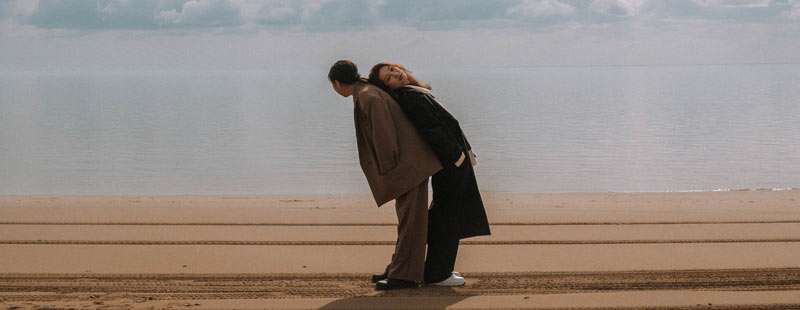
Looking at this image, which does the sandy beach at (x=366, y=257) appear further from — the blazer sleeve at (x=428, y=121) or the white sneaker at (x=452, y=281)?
the blazer sleeve at (x=428, y=121)

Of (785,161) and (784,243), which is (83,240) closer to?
(784,243)

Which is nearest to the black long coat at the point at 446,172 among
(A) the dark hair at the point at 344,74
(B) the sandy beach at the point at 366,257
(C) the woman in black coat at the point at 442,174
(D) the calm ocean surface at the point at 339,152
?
(C) the woman in black coat at the point at 442,174

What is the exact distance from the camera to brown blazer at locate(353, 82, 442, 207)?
636 centimetres

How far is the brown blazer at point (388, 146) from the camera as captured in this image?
636cm

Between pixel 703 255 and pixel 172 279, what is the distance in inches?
144

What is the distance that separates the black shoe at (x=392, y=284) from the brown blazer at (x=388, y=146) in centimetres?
49

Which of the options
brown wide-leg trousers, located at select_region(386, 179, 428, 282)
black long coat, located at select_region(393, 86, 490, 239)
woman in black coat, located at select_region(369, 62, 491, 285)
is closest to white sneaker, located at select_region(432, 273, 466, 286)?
woman in black coat, located at select_region(369, 62, 491, 285)

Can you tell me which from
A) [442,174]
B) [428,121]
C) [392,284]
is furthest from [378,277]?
[428,121]

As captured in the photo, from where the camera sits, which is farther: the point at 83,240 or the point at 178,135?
the point at 178,135

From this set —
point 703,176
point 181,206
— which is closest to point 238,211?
point 181,206

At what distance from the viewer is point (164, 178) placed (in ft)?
57.0

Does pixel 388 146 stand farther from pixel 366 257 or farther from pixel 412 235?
pixel 366 257

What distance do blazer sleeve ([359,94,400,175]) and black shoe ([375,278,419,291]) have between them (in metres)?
0.67

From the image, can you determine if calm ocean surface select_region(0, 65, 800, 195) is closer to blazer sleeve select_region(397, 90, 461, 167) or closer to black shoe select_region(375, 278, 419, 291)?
black shoe select_region(375, 278, 419, 291)
